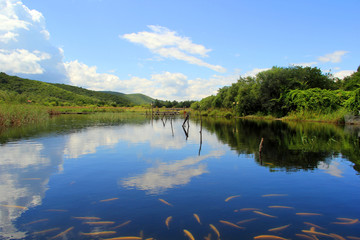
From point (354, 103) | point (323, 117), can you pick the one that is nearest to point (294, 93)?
point (323, 117)

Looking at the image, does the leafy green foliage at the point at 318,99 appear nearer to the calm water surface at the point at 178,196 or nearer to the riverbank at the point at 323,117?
the riverbank at the point at 323,117

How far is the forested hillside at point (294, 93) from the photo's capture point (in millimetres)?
42688

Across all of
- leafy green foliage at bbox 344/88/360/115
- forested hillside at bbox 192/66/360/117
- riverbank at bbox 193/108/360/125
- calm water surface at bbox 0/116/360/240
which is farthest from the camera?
forested hillside at bbox 192/66/360/117

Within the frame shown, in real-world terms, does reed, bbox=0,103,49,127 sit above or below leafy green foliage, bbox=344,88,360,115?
below

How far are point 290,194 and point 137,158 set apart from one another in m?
8.02

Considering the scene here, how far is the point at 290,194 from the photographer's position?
24.7 ft

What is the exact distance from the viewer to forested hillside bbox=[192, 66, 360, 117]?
1681 inches

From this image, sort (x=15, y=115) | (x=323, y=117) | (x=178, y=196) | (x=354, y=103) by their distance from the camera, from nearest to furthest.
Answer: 1. (x=178, y=196)
2. (x=15, y=115)
3. (x=354, y=103)
4. (x=323, y=117)

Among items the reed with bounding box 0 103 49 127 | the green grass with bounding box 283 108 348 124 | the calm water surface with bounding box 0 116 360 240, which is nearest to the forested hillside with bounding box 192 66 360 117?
the green grass with bounding box 283 108 348 124

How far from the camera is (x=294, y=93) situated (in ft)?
153

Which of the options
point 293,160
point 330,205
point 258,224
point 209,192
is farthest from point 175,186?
point 293,160

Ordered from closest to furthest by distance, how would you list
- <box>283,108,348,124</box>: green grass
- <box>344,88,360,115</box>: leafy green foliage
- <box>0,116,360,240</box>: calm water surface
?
<box>0,116,360,240</box>: calm water surface → <box>344,88,360,115</box>: leafy green foliage → <box>283,108,348,124</box>: green grass

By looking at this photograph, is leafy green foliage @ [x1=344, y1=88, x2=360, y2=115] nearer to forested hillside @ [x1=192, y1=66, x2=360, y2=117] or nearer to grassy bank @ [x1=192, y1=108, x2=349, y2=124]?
forested hillside @ [x1=192, y1=66, x2=360, y2=117]

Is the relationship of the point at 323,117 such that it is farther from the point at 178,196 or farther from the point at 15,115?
the point at 15,115
